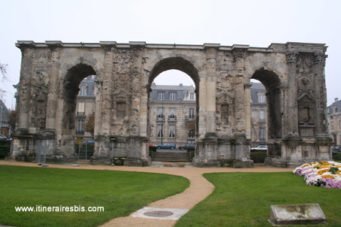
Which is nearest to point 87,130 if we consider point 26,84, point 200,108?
point 26,84

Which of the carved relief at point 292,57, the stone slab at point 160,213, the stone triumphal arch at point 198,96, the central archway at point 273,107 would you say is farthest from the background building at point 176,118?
the stone slab at point 160,213

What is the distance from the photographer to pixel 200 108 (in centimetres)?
2505

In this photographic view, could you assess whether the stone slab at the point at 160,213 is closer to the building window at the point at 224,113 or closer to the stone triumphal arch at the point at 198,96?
the stone triumphal arch at the point at 198,96

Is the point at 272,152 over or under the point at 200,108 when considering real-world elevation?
under

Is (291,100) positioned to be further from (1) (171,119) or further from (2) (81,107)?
(2) (81,107)

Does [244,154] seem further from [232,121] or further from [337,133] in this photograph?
[337,133]

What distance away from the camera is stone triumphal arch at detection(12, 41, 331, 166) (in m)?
24.4

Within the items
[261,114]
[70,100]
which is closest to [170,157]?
[70,100]

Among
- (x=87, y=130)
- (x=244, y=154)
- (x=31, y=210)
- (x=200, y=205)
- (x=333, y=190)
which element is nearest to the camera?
(x=31, y=210)

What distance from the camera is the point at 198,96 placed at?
26391 mm

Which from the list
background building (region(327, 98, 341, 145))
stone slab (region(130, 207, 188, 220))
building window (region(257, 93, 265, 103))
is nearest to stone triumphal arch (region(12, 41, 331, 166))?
stone slab (region(130, 207, 188, 220))

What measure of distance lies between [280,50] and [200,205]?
66.9ft

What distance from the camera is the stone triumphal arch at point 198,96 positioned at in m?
24.4

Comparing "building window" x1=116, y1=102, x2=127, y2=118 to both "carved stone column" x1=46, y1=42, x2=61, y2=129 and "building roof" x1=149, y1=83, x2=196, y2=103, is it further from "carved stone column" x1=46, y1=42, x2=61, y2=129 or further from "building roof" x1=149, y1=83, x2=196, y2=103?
"building roof" x1=149, y1=83, x2=196, y2=103
